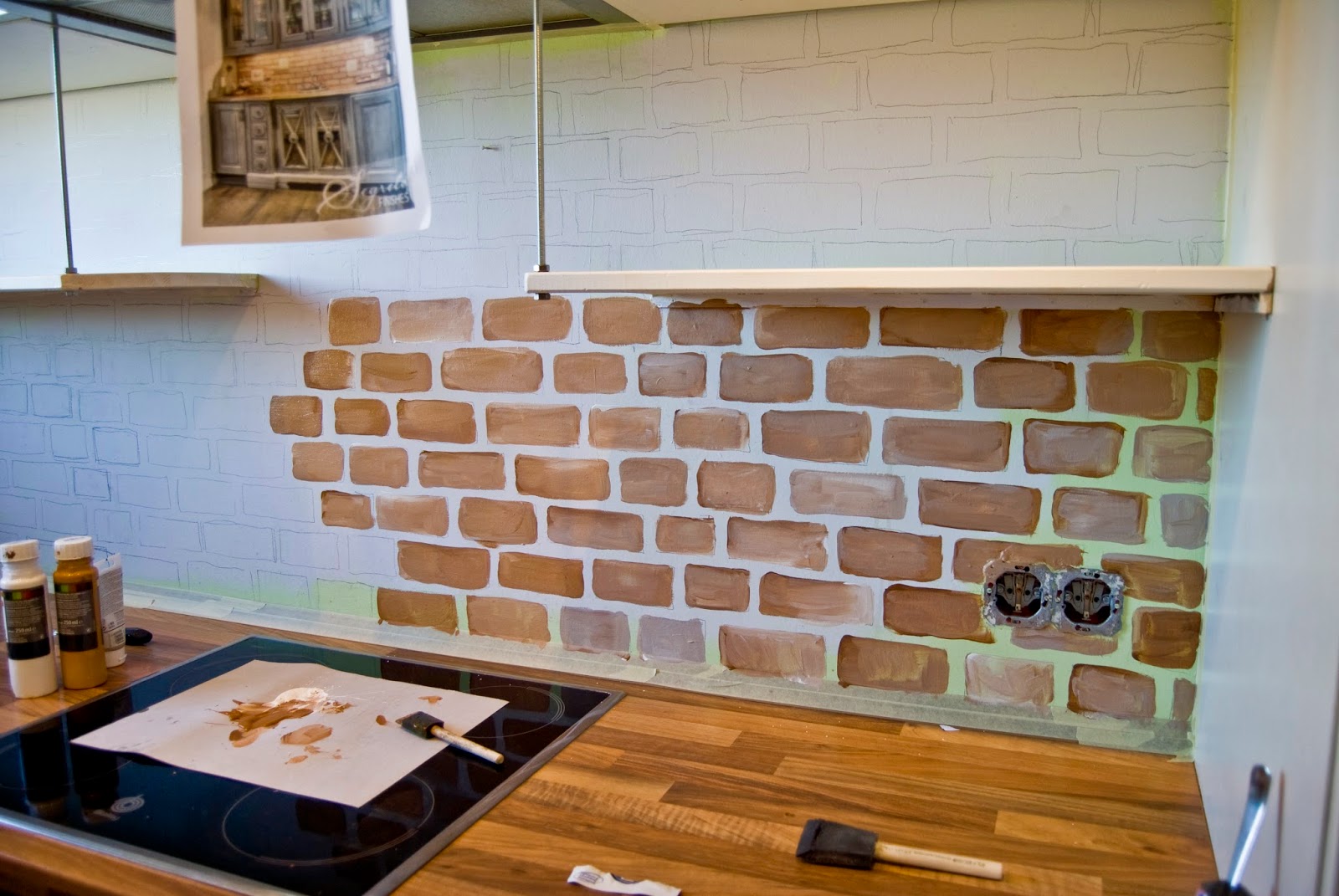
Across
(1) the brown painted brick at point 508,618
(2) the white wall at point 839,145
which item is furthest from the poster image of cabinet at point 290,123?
(1) the brown painted brick at point 508,618

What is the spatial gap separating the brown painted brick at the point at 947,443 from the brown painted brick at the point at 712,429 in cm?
23

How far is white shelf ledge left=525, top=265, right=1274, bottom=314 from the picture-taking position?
1.00 m

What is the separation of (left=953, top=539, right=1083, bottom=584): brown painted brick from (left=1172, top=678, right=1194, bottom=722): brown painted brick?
203 mm

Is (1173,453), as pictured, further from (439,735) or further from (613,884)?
(439,735)

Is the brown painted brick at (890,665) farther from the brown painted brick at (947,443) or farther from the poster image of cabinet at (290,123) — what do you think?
the poster image of cabinet at (290,123)

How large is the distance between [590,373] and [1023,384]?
0.67 metres

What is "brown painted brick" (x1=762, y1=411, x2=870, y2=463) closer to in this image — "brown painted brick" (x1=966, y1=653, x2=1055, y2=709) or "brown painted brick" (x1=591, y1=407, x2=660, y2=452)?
"brown painted brick" (x1=591, y1=407, x2=660, y2=452)

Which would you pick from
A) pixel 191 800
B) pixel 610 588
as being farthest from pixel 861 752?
pixel 191 800

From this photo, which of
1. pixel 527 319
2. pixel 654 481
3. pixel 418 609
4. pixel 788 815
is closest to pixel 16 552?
pixel 418 609

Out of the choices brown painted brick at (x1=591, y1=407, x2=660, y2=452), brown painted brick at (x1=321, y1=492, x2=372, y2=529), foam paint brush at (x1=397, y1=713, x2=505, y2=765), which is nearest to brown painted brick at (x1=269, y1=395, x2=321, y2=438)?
brown painted brick at (x1=321, y1=492, x2=372, y2=529)

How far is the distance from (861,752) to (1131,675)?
1.31 ft

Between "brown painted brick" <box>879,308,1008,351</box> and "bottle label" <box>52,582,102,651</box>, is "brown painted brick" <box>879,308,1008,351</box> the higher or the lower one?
the higher one

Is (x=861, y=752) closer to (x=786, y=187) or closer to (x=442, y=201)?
(x=786, y=187)

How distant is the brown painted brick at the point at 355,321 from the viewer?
5.88 feet
